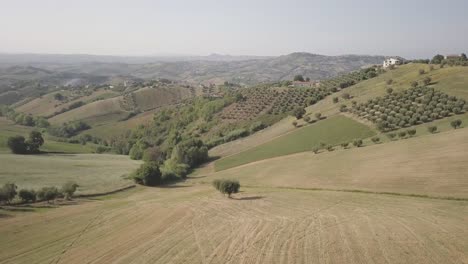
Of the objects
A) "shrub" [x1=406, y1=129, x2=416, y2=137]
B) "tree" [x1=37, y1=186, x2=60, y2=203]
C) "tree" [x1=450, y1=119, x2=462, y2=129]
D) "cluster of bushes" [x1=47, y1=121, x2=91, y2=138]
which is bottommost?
"cluster of bushes" [x1=47, y1=121, x2=91, y2=138]

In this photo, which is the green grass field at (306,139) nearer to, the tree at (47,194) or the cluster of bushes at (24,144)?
the tree at (47,194)

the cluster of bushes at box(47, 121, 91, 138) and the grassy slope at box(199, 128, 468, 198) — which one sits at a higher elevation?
the grassy slope at box(199, 128, 468, 198)

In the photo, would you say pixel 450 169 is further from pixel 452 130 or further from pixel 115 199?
pixel 115 199

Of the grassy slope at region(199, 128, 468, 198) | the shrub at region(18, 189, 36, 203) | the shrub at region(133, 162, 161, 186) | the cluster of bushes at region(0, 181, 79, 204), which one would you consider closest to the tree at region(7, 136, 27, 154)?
the shrub at region(133, 162, 161, 186)

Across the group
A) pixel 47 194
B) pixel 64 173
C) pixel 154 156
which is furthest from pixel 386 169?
pixel 154 156

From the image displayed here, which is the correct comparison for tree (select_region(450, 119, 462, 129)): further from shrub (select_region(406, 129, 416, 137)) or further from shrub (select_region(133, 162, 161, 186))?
shrub (select_region(133, 162, 161, 186))

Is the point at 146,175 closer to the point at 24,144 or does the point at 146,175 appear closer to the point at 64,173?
the point at 64,173
